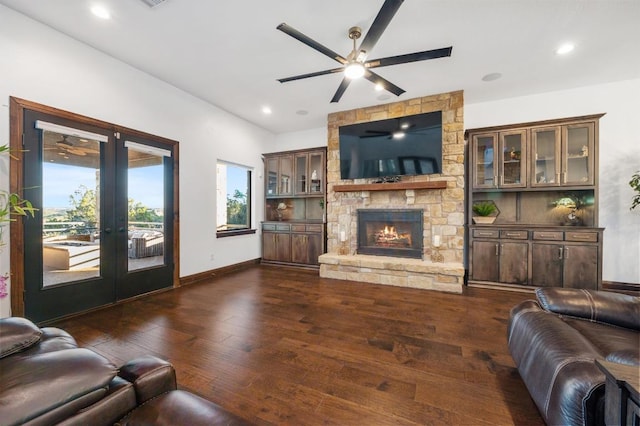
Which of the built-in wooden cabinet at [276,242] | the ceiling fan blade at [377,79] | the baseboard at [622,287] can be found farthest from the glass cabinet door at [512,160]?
the built-in wooden cabinet at [276,242]

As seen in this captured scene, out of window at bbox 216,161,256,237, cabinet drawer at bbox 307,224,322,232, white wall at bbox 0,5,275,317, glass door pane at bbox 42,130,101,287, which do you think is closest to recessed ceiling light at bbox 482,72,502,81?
cabinet drawer at bbox 307,224,322,232

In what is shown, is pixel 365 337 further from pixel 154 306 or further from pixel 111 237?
pixel 111 237

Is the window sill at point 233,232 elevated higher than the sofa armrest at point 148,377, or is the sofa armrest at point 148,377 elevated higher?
the window sill at point 233,232

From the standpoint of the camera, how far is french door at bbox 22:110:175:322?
8.74 ft

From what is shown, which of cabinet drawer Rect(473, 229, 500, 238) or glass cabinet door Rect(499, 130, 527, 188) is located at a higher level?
glass cabinet door Rect(499, 130, 527, 188)

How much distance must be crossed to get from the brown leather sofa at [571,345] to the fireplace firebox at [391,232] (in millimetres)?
2565

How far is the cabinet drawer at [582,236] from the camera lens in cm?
350

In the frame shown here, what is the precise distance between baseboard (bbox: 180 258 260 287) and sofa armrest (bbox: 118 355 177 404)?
135 inches

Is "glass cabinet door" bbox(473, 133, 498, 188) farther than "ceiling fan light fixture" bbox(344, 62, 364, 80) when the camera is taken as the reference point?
Yes

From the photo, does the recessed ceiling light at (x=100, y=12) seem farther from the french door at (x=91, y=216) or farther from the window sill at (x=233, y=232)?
the window sill at (x=233, y=232)

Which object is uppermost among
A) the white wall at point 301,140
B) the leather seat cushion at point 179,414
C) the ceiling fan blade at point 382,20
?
the white wall at point 301,140

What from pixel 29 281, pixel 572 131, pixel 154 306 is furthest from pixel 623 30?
pixel 29 281

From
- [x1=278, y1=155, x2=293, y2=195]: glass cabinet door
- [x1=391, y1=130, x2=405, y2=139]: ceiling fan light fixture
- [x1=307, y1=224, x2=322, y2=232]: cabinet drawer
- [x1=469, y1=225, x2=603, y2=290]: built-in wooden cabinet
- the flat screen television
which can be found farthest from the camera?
[x1=278, y1=155, x2=293, y2=195]: glass cabinet door

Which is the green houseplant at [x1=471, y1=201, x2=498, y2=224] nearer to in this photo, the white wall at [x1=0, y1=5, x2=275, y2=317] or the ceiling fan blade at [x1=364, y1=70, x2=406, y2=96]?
the ceiling fan blade at [x1=364, y1=70, x2=406, y2=96]
